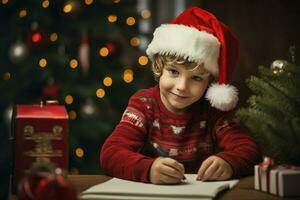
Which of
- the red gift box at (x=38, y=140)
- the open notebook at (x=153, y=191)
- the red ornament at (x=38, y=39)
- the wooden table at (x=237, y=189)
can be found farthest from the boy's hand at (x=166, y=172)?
the red ornament at (x=38, y=39)

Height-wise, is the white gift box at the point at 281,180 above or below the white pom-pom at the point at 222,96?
below

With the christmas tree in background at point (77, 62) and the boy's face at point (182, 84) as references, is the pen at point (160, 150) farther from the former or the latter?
the christmas tree in background at point (77, 62)

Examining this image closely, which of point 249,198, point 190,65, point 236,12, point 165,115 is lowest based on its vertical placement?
point 249,198

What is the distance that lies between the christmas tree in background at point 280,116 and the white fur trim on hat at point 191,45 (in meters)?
0.27

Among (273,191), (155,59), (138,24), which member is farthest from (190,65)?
(138,24)

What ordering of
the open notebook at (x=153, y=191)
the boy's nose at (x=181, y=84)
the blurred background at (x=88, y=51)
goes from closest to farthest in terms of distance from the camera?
the open notebook at (x=153, y=191)
the boy's nose at (x=181, y=84)
the blurred background at (x=88, y=51)

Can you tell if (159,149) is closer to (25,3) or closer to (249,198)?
(249,198)

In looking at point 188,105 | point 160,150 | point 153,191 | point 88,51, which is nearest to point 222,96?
point 188,105

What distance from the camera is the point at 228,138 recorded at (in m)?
1.68

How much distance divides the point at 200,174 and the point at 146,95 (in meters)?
0.41

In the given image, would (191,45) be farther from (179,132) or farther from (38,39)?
(38,39)

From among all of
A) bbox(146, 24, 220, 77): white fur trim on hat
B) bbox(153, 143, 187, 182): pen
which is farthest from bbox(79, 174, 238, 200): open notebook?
bbox(146, 24, 220, 77): white fur trim on hat

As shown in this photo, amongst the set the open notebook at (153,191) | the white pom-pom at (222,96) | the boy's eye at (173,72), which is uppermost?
the boy's eye at (173,72)

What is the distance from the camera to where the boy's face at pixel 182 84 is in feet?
5.41
